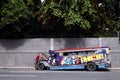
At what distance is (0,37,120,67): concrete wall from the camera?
2853 cm

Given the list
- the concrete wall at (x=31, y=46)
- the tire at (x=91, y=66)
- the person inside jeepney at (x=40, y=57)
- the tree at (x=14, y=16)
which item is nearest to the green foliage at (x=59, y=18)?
the tree at (x=14, y=16)

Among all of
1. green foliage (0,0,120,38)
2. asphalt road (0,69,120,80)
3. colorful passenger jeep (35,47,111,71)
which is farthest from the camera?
green foliage (0,0,120,38)

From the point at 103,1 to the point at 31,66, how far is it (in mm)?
8066

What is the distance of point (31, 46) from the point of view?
95.7ft

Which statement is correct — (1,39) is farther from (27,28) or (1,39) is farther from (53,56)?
(53,56)

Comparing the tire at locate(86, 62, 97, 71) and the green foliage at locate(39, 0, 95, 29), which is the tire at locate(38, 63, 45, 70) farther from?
the green foliage at locate(39, 0, 95, 29)

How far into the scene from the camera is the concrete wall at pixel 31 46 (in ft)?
93.6

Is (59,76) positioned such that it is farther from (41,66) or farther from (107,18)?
(107,18)

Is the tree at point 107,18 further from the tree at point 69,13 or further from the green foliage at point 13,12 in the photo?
the green foliage at point 13,12

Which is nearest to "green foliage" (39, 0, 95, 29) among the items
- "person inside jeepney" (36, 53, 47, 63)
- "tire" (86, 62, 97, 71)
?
"person inside jeepney" (36, 53, 47, 63)

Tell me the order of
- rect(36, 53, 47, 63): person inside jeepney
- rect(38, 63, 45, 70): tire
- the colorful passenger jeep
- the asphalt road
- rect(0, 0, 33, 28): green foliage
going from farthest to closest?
rect(0, 0, 33, 28): green foliage, rect(36, 53, 47, 63): person inside jeepney, rect(38, 63, 45, 70): tire, the colorful passenger jeep, the asphalt road

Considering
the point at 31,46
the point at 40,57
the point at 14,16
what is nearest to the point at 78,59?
the point at 40,57

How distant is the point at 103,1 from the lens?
30.1m

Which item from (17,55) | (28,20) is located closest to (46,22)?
(28,20)
